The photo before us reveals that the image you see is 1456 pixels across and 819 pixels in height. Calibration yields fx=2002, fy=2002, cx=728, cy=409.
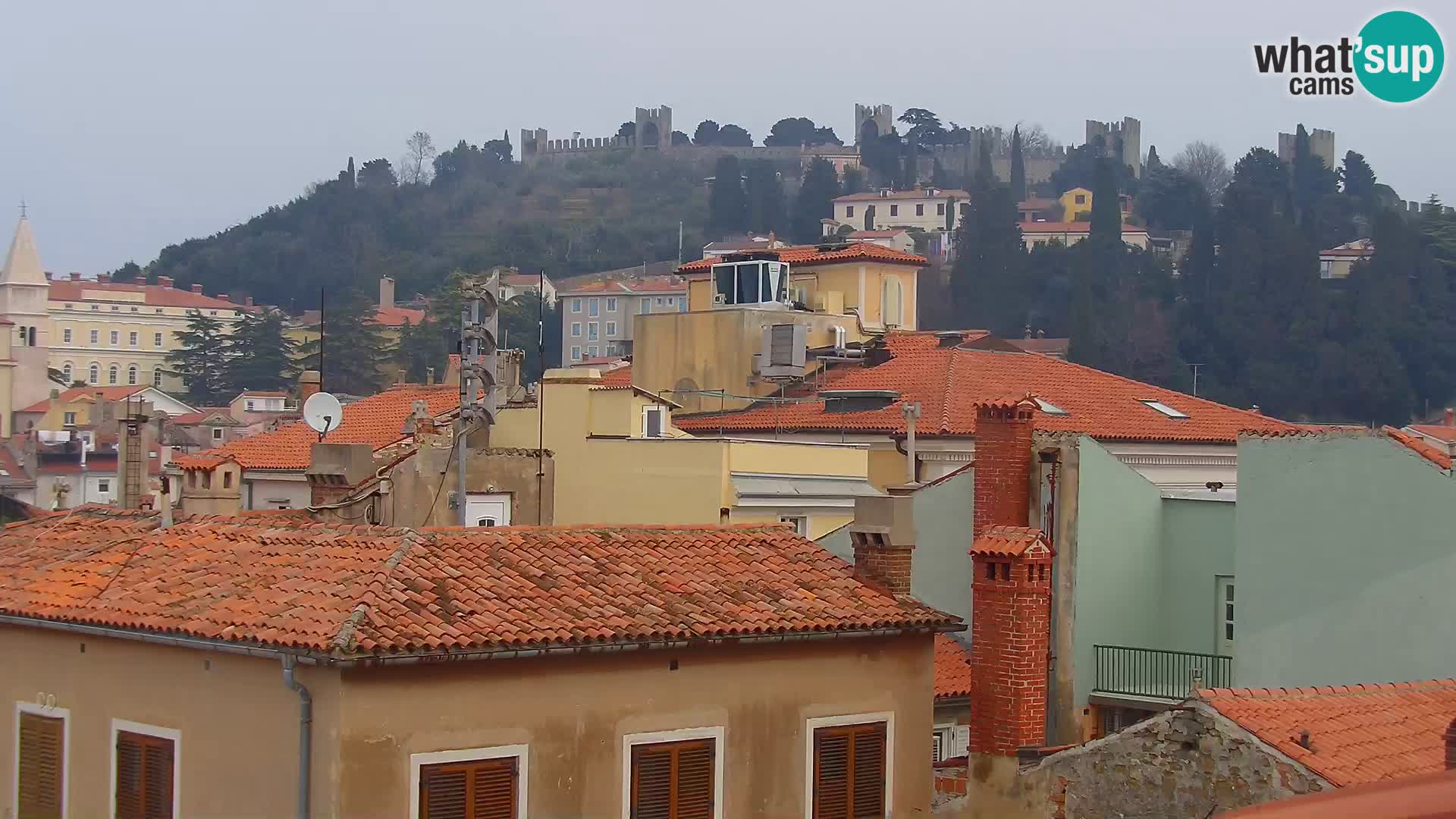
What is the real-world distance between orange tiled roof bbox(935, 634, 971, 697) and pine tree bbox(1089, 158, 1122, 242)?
92942mm

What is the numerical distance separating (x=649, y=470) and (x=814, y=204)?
4947 inches

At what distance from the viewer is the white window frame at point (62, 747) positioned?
13.4 m

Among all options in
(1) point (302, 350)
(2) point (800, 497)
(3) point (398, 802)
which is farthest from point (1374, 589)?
(1) point (302, 350)

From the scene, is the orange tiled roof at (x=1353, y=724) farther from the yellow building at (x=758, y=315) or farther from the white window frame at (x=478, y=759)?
the yellow building at (x=758, y=315)

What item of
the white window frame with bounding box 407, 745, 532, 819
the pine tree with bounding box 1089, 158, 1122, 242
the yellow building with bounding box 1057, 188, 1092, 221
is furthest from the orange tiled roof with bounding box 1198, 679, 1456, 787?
the yellow building with bounding box 1057, 188, 1092, 221

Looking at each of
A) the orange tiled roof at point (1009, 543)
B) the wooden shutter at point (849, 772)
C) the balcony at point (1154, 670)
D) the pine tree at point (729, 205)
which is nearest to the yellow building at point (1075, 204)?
the pine tree at point (729, 205)

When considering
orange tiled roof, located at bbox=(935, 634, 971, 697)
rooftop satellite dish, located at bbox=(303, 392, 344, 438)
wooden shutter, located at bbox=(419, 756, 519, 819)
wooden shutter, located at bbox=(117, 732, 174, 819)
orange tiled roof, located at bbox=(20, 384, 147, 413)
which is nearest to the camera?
wooden shutter, located at bbox=(419, 756, 519, 819)

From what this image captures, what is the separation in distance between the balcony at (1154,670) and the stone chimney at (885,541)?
12.7 ft

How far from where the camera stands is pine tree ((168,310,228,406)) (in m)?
111

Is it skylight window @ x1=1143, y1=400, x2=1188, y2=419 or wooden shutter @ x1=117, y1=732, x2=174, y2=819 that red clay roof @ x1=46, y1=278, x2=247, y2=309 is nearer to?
skylight window @ x1=1143, y1=400, x2=1188, y2=419

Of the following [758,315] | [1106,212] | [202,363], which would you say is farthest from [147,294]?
[758,315]

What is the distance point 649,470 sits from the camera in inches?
1033

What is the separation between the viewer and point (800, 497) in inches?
1083

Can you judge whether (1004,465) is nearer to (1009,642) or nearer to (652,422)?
(1009,642)
